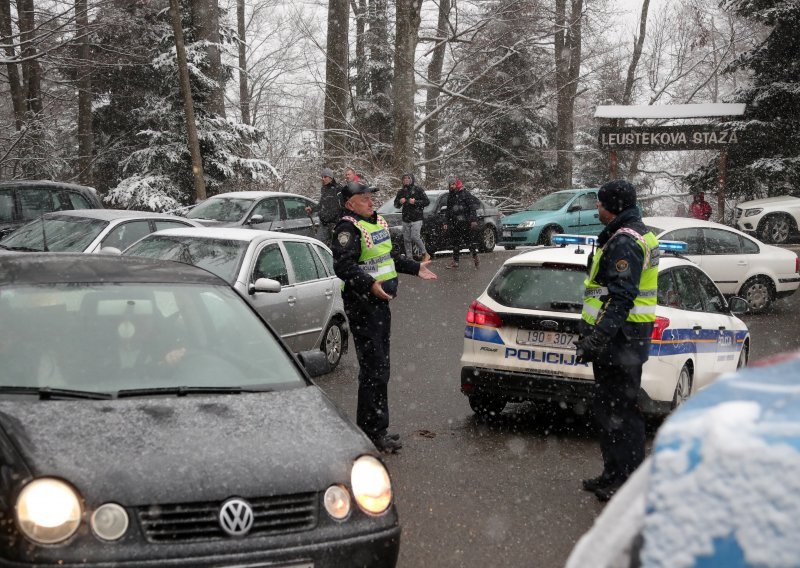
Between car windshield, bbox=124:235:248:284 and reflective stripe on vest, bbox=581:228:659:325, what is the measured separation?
421 centimetres

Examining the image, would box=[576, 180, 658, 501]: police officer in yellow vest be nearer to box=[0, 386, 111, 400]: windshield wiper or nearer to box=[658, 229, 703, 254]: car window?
box=[0, 386, 111, 400]: windshield wiper

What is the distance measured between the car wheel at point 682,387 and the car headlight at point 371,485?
4.17 m

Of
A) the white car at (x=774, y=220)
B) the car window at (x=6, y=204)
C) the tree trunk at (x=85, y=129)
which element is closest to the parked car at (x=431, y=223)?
the white car at (x=774, y=220)

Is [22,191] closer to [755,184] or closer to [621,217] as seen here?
[621,217]

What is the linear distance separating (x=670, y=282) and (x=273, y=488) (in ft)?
17.1

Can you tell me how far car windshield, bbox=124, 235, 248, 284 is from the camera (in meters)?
9.65

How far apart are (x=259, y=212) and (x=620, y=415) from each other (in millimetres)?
12725

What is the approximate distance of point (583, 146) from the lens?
156 ft

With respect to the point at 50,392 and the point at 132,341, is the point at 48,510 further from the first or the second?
the point at 132,341

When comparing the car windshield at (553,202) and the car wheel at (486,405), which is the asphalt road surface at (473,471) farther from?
the car windshield at (553,202)

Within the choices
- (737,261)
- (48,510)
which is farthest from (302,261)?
(737,261)

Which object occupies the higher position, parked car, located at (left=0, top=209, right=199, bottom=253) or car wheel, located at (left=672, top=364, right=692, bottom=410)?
parked car, located at (left=0, top=209, right=199, bottom=253)

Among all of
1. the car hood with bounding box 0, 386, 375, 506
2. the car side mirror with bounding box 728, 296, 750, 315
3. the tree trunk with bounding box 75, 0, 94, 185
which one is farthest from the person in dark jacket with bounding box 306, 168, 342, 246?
the tree trunk with bounding box 75, 0, 94, 185

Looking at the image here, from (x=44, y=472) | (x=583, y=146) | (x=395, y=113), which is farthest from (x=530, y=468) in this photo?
(x=583, y=146)
